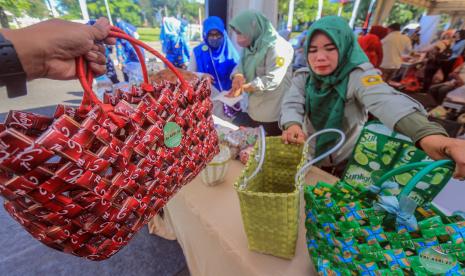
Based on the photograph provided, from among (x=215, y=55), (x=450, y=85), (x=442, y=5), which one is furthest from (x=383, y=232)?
(x=442, y=5)

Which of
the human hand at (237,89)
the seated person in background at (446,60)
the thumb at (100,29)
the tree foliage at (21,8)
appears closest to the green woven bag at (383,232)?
the thumb at (100,29)

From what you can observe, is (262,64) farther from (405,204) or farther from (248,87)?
(405,204)

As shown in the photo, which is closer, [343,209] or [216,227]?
[343,209]

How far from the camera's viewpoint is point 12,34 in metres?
0.40

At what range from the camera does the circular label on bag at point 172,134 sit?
0.47m

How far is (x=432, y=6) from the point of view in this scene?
7.56 m

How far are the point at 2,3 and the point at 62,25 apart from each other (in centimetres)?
401

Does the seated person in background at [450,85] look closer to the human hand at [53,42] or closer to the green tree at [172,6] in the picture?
the human hand at [53,42]

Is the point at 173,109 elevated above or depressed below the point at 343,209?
above

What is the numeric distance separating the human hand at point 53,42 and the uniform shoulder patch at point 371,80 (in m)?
0.77

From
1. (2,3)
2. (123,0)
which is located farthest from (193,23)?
(2,3)

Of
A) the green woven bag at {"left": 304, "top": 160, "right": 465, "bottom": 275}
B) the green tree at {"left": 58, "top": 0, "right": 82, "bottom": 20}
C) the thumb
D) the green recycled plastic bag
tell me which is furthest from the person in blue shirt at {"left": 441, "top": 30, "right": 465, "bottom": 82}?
the green tree at {"left": 58, "top": 0, "right": 82, "bottom": 20}

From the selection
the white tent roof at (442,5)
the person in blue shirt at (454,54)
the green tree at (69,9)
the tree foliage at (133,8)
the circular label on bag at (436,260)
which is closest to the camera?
the circular label on bag at (436,260)

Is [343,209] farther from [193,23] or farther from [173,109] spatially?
[193,23]
